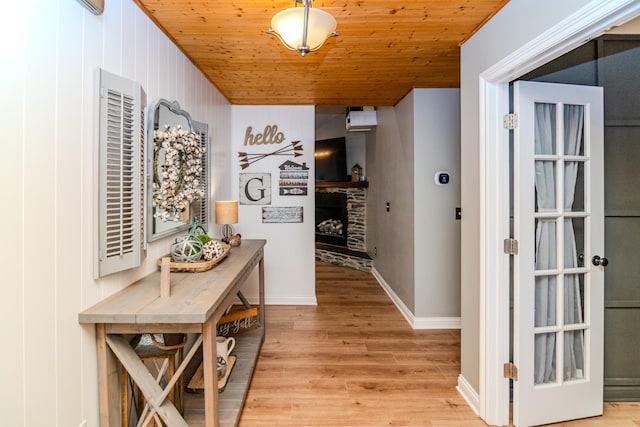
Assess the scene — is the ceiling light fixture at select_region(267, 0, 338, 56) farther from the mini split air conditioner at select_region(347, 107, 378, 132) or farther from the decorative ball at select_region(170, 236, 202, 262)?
the mini split air conditioner at select_region(347, 107, 378, 132)

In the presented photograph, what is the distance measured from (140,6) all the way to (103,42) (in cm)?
47

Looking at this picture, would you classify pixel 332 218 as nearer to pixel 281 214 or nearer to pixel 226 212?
pixel 281 214

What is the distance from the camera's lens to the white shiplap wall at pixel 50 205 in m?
1.07

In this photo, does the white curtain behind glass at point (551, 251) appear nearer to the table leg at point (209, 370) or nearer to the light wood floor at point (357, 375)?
the light wood floor at point (357, 375)

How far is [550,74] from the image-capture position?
6.95ft

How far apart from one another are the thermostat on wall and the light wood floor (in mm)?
1543

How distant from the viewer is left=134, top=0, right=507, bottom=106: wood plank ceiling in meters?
1.89

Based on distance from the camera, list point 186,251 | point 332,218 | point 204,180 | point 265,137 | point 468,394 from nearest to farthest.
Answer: point 186,251 → point 468,394 → point 204,180 → point 265,137 → point 332,218

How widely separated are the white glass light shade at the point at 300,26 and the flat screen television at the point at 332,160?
484 cm

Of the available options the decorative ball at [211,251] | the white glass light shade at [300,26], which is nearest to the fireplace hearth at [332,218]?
the decorative ball at [211,251]

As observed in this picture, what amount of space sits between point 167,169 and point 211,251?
23.7 inches

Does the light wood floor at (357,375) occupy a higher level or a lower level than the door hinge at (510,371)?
lower

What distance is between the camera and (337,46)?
2385 millimetres

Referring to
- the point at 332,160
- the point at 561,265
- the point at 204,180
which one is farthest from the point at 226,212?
the point at 332,160
